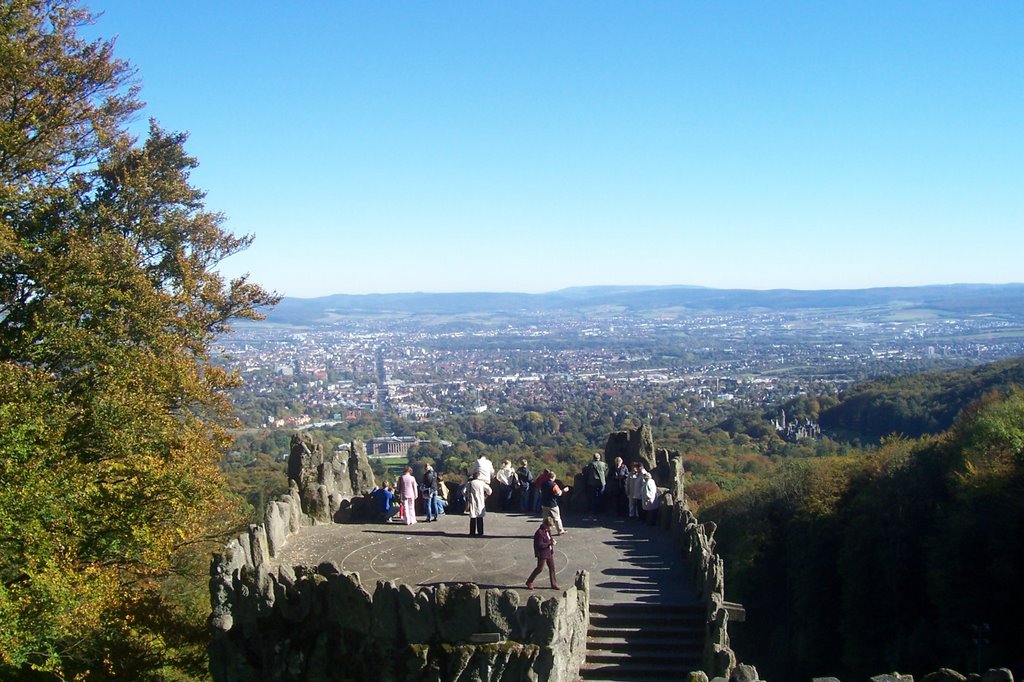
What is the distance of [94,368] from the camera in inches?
695

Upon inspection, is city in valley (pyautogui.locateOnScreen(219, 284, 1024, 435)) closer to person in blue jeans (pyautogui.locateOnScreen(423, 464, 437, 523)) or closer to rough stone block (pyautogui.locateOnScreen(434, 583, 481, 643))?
person in blue jeans (pyautogui.locateOnScreen(423, 464, 437, 523))

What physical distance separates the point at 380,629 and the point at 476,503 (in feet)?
17.3

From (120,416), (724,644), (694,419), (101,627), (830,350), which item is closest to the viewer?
(724,644)

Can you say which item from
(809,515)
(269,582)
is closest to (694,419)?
(809,515)

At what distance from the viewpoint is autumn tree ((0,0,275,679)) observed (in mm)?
14477

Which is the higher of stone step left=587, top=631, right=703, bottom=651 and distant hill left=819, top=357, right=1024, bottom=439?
stone step left=587, top=631, right=703, bottom=651

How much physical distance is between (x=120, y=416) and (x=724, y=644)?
38.0 ft

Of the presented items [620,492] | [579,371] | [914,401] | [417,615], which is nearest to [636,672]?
[417,615]

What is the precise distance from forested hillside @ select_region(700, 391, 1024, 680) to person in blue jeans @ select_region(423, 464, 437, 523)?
1724 centimetres

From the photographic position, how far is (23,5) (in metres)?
17.4

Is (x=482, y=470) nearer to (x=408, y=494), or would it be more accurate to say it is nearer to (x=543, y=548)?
(x=408, y=494)

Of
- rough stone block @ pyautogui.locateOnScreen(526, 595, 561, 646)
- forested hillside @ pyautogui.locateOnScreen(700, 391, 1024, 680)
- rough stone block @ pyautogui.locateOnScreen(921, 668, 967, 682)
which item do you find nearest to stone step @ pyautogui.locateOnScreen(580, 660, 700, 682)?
rough stone block @ pyautogui.locateOnScreen(526, 595, 561, 646)

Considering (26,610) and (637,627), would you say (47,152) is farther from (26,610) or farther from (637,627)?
(637,627)

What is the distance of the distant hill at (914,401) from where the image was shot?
62.8 m
